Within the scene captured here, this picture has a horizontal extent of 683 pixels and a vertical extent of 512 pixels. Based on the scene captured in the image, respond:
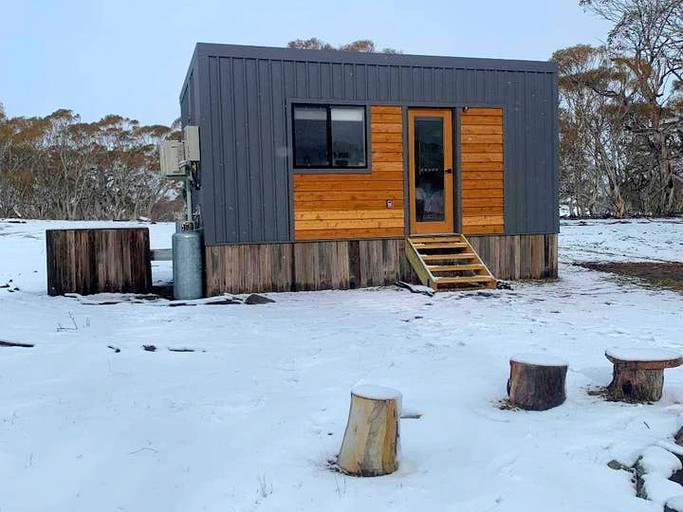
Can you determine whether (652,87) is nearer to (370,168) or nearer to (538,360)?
(370,168)

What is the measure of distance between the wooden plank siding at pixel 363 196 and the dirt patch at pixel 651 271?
379cm

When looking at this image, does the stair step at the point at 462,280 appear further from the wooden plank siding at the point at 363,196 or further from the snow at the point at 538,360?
the snow at the point at 538,360

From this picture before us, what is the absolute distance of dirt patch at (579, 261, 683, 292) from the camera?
8.70 metres

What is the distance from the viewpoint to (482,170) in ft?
30.6

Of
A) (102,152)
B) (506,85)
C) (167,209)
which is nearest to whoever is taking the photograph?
(506,85)

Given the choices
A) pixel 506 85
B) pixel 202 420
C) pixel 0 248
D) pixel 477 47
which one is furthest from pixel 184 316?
pixel 477 47

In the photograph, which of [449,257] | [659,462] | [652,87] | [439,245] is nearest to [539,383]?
[659,462]

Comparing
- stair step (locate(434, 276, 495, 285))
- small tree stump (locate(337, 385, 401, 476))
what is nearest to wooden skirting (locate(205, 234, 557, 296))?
stair step (locate(434, 276, 495, 285))

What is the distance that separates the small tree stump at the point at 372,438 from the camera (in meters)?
2.81

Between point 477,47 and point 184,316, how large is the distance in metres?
32.5

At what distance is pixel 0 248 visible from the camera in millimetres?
13164

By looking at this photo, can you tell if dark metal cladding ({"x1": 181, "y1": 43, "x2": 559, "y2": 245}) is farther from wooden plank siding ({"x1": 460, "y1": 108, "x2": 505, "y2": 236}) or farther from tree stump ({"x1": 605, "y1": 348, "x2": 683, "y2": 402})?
tree stump ({"x1": 605, "y1": 348, "x2": 683, "y2": 402})

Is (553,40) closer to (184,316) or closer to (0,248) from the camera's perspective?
(0,248)

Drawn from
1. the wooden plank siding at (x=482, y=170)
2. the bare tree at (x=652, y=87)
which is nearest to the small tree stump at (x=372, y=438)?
the wooden plank siding at (x=482, y=170)
